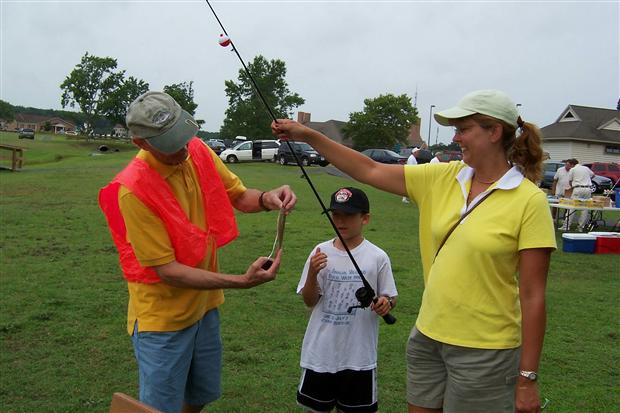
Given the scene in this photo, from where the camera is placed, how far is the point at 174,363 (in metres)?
2.58

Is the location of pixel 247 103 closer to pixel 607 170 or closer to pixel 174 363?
pixel 607 170

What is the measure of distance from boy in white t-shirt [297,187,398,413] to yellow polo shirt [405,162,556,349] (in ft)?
1.96

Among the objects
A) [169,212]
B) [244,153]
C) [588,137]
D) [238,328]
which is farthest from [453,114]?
[588,137]

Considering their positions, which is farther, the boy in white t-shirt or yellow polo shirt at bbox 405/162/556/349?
the boy in white t-shirt

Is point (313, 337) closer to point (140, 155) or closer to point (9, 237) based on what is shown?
point (140, 155)

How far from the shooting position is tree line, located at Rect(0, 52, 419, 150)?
44469 millimetres

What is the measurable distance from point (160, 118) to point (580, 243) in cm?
959

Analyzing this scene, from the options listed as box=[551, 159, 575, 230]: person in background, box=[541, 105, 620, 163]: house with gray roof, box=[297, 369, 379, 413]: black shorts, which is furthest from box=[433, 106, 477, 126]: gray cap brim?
box=[541, 105, 620, 163]: house with gray roof

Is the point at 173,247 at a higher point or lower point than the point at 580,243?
higher

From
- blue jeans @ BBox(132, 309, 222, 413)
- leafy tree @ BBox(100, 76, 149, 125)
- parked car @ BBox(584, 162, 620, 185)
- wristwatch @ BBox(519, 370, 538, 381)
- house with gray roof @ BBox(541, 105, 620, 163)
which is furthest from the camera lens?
leafy tree @ BBox(100, 76, 149, 125)

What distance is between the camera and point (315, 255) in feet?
9.80

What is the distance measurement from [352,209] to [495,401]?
4.25 feet

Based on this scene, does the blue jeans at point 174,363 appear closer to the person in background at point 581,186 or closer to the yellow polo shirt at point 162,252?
the yellow polo shirt at point 162,252

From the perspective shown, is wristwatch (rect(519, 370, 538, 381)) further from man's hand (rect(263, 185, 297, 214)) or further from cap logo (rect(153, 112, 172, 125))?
cap logo (rect(153, 112, 172, 125))
